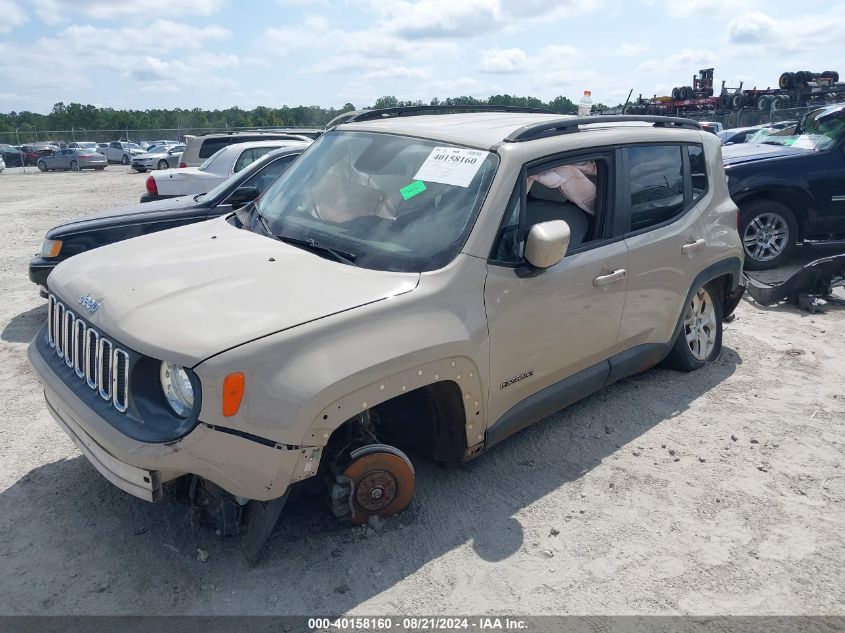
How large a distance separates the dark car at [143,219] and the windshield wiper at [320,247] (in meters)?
3.23

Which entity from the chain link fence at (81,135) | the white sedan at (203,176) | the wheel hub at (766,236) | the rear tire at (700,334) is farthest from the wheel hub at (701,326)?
the chain link fence at (81,135)

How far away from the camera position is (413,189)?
364 cm

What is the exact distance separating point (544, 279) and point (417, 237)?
0.73 metres

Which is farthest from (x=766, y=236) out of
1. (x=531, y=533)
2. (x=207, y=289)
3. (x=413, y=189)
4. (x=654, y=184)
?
(x=207, y=289)

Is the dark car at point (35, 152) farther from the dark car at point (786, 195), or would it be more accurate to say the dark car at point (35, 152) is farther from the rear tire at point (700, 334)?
the rear tire at point (700, 334)

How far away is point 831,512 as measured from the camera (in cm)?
358

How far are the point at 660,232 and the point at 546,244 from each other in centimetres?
149

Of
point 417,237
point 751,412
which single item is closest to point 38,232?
point 417,237

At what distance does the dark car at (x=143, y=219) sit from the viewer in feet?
21.1

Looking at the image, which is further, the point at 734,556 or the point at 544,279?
the point at 544,279

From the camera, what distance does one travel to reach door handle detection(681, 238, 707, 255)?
4.66 metres

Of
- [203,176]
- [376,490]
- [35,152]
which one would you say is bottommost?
[376,490]

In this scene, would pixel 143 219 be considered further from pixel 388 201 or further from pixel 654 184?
pixel 654 184

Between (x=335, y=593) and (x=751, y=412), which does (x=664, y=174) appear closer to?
(x=751, y=412)
